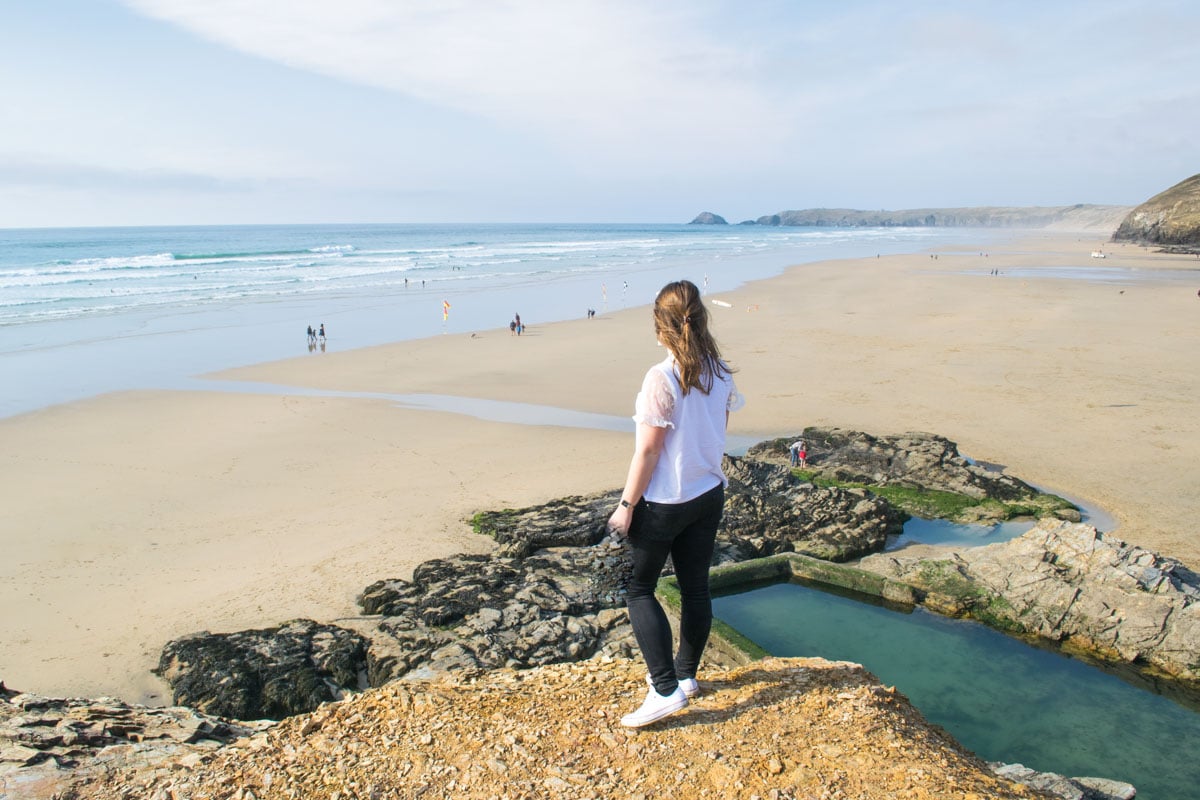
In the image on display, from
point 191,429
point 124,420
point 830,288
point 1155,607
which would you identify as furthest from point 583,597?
point 830,288

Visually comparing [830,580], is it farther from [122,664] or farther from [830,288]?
[830,288]

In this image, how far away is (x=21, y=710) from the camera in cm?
462

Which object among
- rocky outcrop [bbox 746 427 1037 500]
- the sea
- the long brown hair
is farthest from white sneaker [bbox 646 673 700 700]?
the sea

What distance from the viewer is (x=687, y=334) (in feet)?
11.9

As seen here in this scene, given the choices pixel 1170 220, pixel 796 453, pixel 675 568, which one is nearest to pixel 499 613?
pixel 675 568

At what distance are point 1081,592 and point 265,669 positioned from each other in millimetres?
6862

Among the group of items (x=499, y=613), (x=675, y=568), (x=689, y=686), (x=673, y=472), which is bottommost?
(x=499, y=613)

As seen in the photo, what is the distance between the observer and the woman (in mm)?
3625

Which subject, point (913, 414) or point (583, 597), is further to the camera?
point (913, 414)

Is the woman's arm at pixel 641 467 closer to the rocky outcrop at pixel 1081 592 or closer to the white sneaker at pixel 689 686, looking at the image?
the white sneaker at pixel 689 686

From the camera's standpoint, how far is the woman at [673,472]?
3625 mm

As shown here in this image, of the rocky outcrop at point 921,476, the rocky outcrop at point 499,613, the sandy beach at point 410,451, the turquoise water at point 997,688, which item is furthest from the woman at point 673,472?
the rocky outcrop at point 921,476

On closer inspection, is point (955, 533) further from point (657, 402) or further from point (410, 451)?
point (410, 451)

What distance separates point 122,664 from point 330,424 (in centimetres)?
838
